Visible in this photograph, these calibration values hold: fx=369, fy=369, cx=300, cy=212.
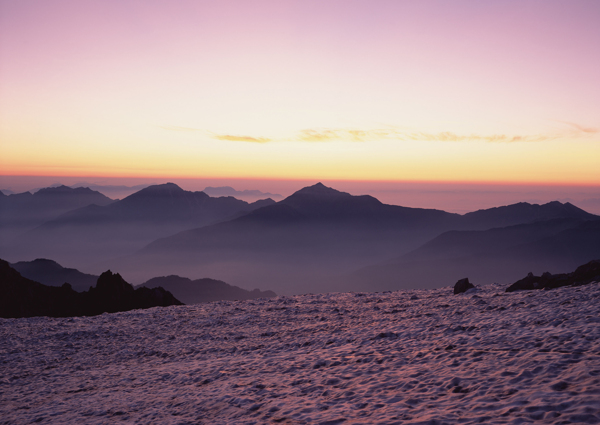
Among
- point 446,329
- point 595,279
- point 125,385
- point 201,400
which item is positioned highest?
point 595,279

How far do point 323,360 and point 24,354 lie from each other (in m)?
17.0

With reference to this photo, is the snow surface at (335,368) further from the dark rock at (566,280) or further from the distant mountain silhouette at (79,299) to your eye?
the distant mountain silhouette at (79,299)

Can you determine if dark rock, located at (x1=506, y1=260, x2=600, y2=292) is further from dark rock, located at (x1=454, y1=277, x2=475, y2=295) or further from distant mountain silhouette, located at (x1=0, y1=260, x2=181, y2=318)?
distant mountain silhouette, located at (x1=0, y1=260, x2=181, y2=318)

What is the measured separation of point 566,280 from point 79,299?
2281 inches

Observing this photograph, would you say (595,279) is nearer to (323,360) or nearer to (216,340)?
(323,360)

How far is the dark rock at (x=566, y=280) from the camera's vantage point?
19719 mm

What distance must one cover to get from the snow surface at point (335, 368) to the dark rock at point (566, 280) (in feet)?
7.36

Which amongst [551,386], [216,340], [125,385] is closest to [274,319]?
[216,340]

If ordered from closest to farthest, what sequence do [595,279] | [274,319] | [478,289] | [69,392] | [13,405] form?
[13,405] < [69,392] < [595,279] < [274,319] < [478,289]

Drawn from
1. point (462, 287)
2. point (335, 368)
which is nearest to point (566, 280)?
point (462, 287)

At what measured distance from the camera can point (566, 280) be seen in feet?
66.3

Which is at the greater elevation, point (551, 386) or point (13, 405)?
point (551, 386)

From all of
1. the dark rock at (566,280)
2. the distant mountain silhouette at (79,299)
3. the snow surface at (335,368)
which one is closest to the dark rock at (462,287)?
the dark rock at (566,280)

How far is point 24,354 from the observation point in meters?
19.7
